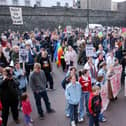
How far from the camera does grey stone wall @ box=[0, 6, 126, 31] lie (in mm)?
29922

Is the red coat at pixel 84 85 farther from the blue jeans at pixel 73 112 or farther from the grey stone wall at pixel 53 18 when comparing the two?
the grey stone wall at pixel 53 18

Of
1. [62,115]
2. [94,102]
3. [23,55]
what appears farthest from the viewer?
[23,55]

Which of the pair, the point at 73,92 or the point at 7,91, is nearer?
the point at 73,92

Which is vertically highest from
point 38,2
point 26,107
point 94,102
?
point 38,2

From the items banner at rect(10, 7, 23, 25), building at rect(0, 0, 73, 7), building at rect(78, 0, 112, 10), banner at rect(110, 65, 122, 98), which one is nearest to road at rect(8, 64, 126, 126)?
banner at rect(110, 65, 122, 98)

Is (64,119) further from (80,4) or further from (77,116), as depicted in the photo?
(80,4)

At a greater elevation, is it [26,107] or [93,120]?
[26,107]

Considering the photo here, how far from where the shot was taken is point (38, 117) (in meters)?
8.67

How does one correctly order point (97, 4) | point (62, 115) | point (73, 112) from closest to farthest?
point (73, 112), point (62, 115), point (97, 4)

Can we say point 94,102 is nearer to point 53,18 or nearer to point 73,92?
point 73,92

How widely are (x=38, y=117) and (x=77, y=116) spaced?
1.46 metres

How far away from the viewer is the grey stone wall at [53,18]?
98.2 feet

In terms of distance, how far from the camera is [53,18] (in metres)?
35.2

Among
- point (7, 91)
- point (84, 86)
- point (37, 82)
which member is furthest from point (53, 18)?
point (7, 91)
